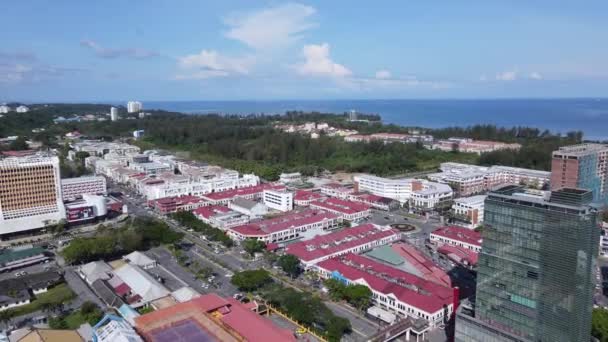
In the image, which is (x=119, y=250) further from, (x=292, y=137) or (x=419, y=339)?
(x=292, y=137)

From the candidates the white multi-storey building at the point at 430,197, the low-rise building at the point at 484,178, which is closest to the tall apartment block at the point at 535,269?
the white multi-storey building at the point at 430,197

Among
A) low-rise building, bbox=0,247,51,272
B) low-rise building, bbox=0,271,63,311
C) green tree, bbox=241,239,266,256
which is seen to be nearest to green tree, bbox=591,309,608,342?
green tree, bbox=241,239,266,256

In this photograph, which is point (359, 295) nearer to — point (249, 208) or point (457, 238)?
point (457, 238)

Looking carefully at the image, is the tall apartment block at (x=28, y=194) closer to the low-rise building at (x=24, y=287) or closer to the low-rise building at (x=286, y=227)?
the low-rise building at (x=24, y=287)

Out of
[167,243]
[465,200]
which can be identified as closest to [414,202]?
[465,200]

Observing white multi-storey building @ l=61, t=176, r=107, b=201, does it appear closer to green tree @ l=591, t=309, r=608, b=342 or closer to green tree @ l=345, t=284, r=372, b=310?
green tree @ l=345, t=284, r=372, b=310

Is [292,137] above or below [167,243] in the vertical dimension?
above
